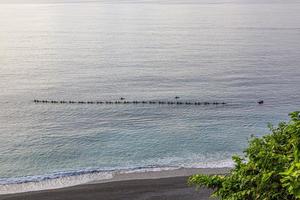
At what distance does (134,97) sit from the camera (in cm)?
6900

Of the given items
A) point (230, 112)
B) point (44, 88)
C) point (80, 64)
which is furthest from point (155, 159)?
point (80, 64)

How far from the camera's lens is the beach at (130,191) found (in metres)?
35.6

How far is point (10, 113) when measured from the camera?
62344 mm

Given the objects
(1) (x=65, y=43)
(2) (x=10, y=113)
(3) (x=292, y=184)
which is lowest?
(2) (x=10, y=113)

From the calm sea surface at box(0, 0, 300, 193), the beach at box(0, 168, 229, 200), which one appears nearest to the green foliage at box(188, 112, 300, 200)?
the beach at box(0, 168, 229, 200)

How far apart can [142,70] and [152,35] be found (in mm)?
51283

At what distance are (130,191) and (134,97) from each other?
3331 centimetres

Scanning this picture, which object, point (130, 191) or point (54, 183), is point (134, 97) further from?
point (130, 191)

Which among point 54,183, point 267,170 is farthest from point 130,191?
point 267,170

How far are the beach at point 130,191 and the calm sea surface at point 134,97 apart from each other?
2645 mm

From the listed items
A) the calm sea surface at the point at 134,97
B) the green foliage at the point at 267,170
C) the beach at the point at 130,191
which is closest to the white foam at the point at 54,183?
the calm sea surface at the point at 134,97

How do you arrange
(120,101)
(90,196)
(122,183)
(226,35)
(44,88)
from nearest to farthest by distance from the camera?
(90,196) → (122,183) → (120,101) → (44,88) → (226,35)

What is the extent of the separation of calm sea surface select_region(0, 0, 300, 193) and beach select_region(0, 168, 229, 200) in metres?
2.64

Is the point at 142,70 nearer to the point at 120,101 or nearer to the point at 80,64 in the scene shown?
the point at 80,64
